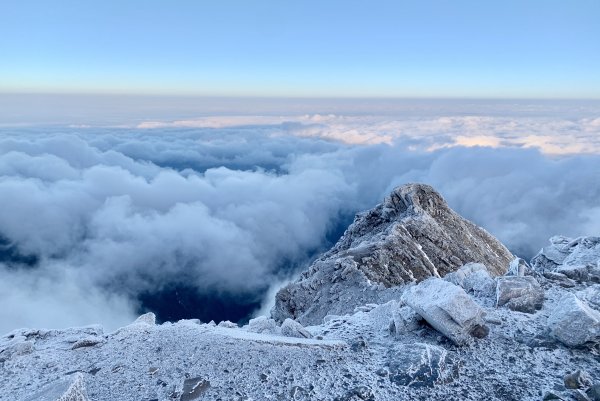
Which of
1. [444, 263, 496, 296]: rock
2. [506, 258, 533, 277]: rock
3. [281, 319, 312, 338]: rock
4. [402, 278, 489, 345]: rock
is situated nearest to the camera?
[402, 278, 489, 345]: rock

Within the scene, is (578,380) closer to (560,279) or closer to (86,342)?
(560,279)

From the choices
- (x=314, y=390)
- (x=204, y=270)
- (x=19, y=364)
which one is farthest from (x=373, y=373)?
(x=204, y=270)

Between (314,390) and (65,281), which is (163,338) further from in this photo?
(65,281)

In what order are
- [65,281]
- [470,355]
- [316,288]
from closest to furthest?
[470,355] < [316,288] < [65,281]

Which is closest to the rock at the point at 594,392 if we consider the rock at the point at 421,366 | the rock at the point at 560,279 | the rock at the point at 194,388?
the rock at the point at 421,366

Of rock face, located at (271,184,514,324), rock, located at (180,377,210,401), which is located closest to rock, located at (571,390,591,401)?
rock, located at (180,377,210,401)

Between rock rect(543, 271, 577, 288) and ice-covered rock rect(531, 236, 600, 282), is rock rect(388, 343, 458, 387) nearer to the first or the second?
rock rect(543, 271, 577, 288)

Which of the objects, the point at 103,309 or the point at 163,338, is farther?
the point at 103,309

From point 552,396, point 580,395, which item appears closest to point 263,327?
point 552,396
